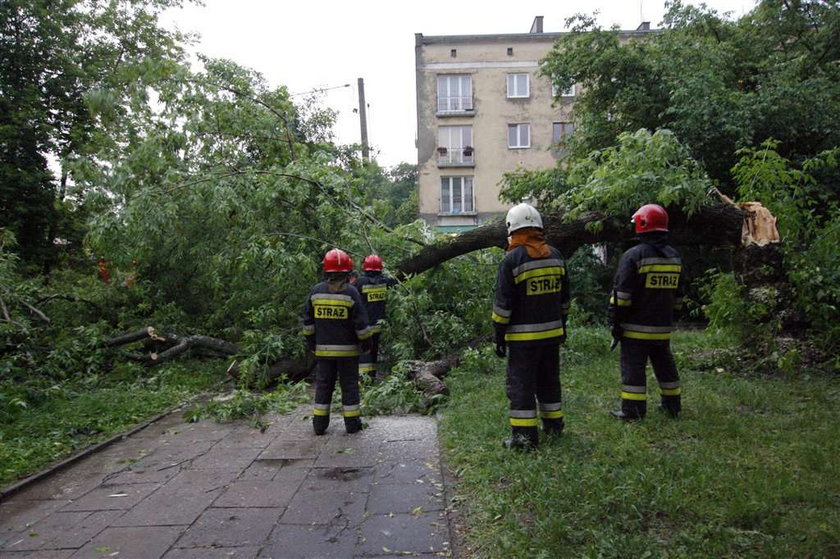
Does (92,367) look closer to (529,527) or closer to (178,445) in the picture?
(178,445)

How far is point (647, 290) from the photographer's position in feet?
15.2

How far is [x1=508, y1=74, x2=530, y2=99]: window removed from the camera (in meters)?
28.6

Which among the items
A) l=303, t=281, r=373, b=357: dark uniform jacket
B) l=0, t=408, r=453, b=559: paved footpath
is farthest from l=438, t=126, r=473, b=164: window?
l=0, t=408, r=453, b=559: paved footpath

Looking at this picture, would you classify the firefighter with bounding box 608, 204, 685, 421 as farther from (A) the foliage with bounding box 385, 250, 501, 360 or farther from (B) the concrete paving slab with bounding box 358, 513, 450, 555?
(A) the foliage with bounding box 385, 250, 501, 360

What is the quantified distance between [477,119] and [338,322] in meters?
25.4

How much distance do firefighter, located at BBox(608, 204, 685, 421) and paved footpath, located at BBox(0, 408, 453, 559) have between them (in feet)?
5.73

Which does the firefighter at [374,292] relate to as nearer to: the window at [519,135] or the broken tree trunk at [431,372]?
the broken tree trunk at [431,372]

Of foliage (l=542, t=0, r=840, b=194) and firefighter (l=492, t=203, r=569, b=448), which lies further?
foliage (l=542, t=0, r=840, b=194)

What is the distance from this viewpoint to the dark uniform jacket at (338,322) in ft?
17.2

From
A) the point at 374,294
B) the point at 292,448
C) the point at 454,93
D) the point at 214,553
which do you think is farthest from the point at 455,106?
the point at 214,553

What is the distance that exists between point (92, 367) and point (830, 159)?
32.5 feet

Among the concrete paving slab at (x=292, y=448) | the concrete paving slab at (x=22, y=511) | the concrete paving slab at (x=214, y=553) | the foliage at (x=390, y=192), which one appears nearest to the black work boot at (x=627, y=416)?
the concrete paving slab at (x=292, y=448)

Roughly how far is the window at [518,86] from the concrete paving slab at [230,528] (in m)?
28.0

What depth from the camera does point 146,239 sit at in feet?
27.4
